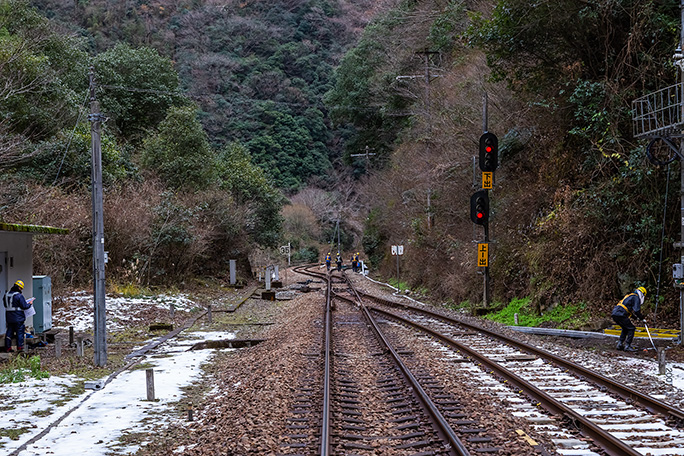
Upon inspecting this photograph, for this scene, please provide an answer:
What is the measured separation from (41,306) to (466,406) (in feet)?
36.7

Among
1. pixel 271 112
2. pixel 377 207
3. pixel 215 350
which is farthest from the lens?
pixel 271 112

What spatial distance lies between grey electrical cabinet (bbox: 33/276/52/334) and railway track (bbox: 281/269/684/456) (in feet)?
22.6

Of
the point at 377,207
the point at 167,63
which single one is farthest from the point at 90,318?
the point at 377,207

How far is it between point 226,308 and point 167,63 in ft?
77.9

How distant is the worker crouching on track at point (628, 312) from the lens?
37.7 feet

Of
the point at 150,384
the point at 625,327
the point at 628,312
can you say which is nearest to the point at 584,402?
the point at 628,312

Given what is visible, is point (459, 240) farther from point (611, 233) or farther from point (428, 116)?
point (611, 233)

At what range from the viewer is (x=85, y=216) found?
23.0m

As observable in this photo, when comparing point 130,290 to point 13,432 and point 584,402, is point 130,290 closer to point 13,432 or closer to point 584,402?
point 13,432

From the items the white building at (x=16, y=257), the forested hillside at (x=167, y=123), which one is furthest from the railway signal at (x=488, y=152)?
the white building at (x=16, y=257)

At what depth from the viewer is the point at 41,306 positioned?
49.3 ft

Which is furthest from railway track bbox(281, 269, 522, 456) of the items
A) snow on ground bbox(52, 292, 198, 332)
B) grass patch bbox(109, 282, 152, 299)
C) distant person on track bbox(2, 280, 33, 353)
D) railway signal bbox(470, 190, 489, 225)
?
grass patch bbox(109, 282, 152, 299)

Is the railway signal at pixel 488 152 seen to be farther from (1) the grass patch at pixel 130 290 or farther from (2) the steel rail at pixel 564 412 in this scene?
(1) the grass patch at pixel 130 290

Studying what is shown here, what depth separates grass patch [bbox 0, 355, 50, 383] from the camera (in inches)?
403
